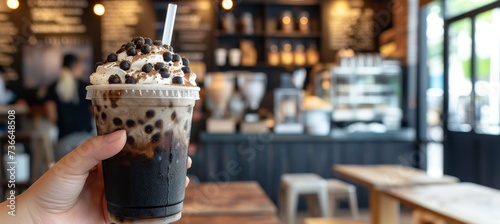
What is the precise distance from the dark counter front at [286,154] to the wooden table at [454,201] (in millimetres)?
2549

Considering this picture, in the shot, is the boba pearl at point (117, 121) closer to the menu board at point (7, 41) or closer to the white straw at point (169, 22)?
the white straw at point (169, 22)

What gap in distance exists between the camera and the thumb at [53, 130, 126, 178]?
736 millimetres

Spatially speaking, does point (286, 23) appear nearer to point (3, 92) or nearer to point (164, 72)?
point (3, 92)

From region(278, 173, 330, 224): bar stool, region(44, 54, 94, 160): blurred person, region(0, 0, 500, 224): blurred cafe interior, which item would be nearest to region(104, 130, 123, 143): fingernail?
region(0, 0, 500, 224): blurred cafe interior

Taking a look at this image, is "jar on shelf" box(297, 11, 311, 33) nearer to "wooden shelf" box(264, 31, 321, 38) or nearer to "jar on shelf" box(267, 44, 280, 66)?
"wooden shelf" box(264, 31, 321, 38)

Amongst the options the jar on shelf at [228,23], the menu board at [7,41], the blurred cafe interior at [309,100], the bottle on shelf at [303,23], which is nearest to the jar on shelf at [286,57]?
the blurred cafe interior at [309,100]

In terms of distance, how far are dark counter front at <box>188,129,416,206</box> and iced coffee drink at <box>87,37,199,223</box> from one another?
4.24 m

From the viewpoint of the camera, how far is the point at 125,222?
2.57 feet

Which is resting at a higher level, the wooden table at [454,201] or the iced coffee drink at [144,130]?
the iced coffee drink at [144,130]

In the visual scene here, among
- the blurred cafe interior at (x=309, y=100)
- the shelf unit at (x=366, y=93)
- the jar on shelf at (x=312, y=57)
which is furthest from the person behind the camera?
the jar on shelf at (x=312, y=57)

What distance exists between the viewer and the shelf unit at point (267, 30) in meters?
7.16

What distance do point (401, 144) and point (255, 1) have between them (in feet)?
10.3

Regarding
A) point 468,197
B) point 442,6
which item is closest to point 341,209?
point 442,6

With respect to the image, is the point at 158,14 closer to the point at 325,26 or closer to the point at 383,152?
the point at 325,26
